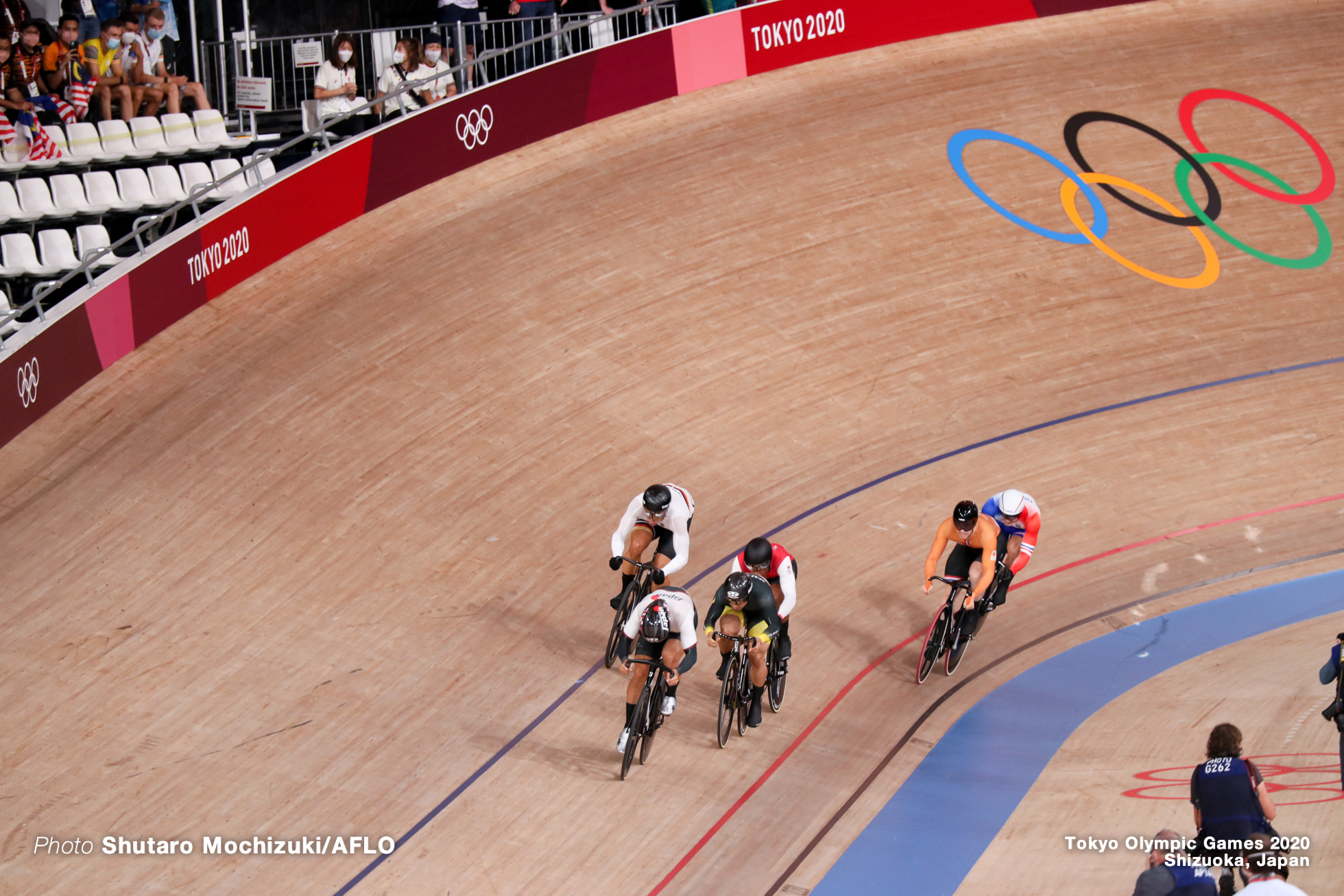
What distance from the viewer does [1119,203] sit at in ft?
37.1

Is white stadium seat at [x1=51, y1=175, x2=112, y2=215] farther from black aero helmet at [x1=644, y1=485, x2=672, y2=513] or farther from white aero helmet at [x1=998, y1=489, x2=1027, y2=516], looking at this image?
white aero helmet at [x1=998, y1=489, x2=1027, y2=516]

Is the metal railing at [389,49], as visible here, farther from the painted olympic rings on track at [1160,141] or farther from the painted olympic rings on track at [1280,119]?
the painted olympic rings on track at [1280,119]

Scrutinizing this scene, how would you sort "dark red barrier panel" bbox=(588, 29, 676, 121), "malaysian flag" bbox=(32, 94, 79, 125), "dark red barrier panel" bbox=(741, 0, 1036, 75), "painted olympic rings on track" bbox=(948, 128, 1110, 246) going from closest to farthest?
"malaysian flag" bbox=(32, 94, 79, 125), "painted olympic rings on track" bbox=(948, 128, 1110, 246), "dark red barrier panel" bbox=(588, 29, 676, 121), "dark red barrier panel" bbox=(741, 0, 1036, 75)

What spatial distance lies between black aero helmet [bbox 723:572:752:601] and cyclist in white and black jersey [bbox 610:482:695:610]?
0.52 meters

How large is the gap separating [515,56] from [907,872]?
8367 millimetres

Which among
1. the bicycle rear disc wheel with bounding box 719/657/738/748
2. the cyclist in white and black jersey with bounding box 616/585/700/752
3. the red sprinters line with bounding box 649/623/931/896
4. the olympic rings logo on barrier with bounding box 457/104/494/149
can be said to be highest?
the olympic rings logo on barrier with bounding box 457/104/494/149

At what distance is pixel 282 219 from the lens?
9.45 meters

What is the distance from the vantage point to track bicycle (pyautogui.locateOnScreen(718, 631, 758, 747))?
242 inches

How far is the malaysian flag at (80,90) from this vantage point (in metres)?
9.73

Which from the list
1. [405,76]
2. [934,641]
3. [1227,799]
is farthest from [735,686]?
[405,76]

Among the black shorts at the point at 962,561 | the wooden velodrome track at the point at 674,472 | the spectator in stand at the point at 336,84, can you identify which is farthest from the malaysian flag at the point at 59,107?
the black shorts at the point at 962,561

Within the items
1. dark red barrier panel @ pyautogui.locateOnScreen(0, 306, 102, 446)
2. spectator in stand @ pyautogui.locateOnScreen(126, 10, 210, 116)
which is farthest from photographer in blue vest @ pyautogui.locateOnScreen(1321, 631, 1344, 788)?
spectator in stand @ pyautogui.locateOnScreen(126, 10, 210, 116)

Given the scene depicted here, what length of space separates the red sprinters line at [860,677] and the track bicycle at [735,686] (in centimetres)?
29

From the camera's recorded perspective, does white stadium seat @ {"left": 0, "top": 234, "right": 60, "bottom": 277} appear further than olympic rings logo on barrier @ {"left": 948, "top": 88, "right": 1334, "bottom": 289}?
No
